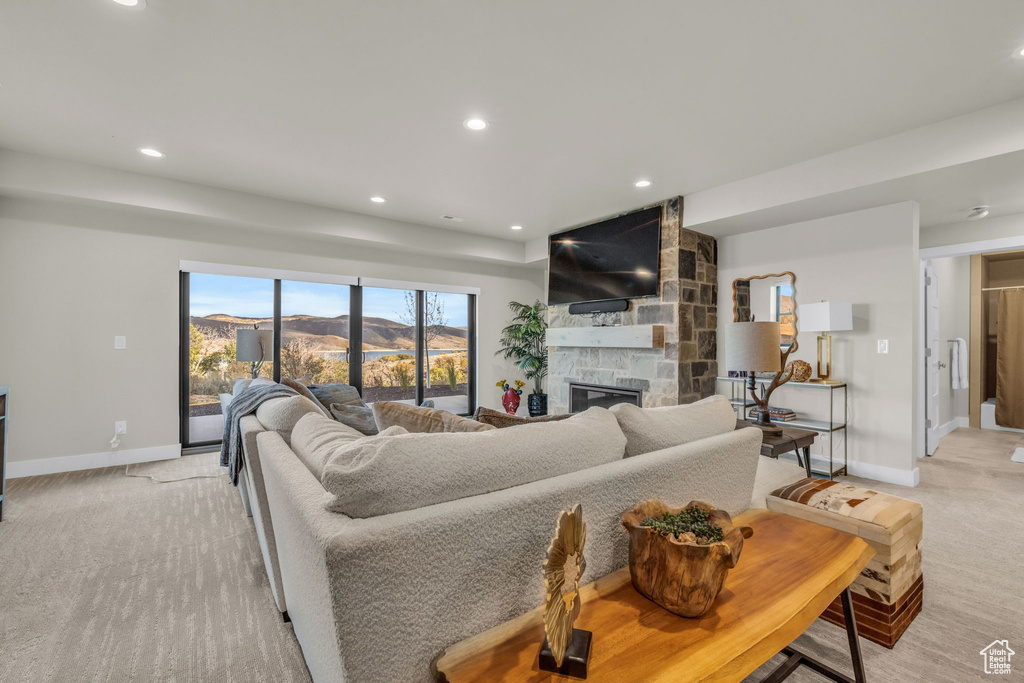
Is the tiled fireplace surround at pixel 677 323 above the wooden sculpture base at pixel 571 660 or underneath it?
above

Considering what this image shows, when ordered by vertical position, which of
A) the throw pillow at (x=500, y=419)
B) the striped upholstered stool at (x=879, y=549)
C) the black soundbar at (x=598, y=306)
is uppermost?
the black soundbar at (x=598, y=306)

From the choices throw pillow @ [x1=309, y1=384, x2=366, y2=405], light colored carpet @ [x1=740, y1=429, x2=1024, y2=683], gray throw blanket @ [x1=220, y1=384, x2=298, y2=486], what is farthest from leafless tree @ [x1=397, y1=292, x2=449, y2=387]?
light colored carpet @ [x1=740, y1=429, x2=1024, y2=683]

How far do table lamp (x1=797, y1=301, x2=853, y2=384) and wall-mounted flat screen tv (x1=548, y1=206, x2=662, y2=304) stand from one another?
124cm

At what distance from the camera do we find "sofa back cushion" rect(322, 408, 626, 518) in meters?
0.89

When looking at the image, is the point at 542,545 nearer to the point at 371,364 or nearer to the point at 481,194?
the point at 481,194

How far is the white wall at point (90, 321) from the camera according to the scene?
3.44 m

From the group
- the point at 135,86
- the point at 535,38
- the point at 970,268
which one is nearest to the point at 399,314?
the point at 135,86

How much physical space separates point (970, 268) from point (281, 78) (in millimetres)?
7391

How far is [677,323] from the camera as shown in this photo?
13.3ft

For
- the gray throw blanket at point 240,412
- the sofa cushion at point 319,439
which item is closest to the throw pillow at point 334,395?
the gray throw blanket at point 240,412

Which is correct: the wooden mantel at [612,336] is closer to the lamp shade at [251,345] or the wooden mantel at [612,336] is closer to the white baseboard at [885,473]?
the white baseboard at [885,473]

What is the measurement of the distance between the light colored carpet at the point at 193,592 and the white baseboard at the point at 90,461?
0.31 m

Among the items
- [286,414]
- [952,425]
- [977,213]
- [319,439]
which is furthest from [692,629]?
[952,425]

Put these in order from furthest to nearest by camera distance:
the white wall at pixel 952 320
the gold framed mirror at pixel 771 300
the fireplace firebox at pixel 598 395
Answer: the white wall at pixel 952 320 < the fireplace firebox at pixel 598 395 < the gold framed mirror at pixel 771 300
